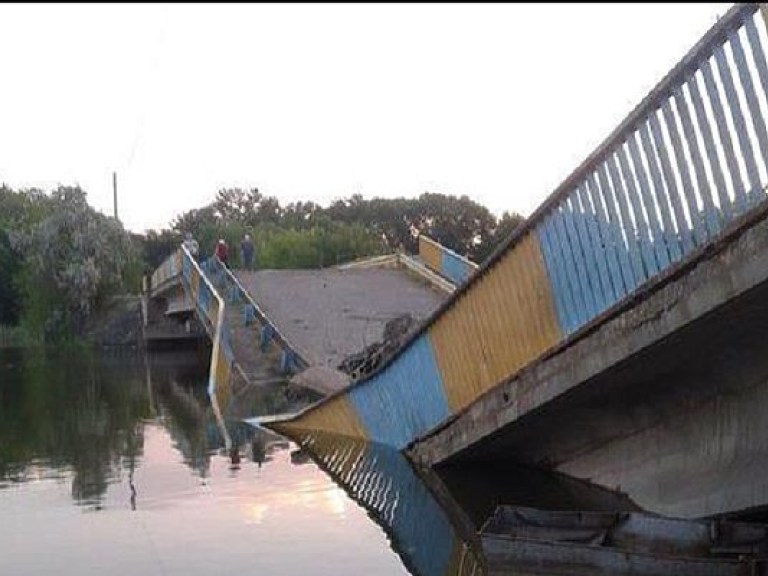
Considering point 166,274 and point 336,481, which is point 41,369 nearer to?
point 166,274

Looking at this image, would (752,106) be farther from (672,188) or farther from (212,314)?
(212,314)

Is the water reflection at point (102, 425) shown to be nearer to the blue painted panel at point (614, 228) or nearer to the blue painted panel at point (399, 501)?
the blue painted panel at point (399, 501)

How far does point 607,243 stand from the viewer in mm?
8125

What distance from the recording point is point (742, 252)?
6.35m

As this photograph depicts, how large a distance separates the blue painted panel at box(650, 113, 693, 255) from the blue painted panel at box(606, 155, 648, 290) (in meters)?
0.48

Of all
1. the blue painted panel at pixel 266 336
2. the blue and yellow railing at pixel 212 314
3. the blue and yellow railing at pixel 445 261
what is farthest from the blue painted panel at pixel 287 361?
the blue and yellow railing at pixel 445 261

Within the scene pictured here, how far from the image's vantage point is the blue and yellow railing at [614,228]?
670 cm

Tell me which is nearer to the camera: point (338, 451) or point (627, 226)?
point (627, 226)

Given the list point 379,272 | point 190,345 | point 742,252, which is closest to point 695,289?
point 742,252

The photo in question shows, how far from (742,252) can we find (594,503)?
149 inches

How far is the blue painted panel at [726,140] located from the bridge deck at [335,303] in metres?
14.4

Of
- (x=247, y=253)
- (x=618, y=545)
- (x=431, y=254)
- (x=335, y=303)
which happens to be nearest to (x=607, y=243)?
(x=618, y=545)

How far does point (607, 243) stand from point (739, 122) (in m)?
1.70

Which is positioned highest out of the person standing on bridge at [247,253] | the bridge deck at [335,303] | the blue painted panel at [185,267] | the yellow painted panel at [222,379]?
the person standing on bridge at [247,253]
